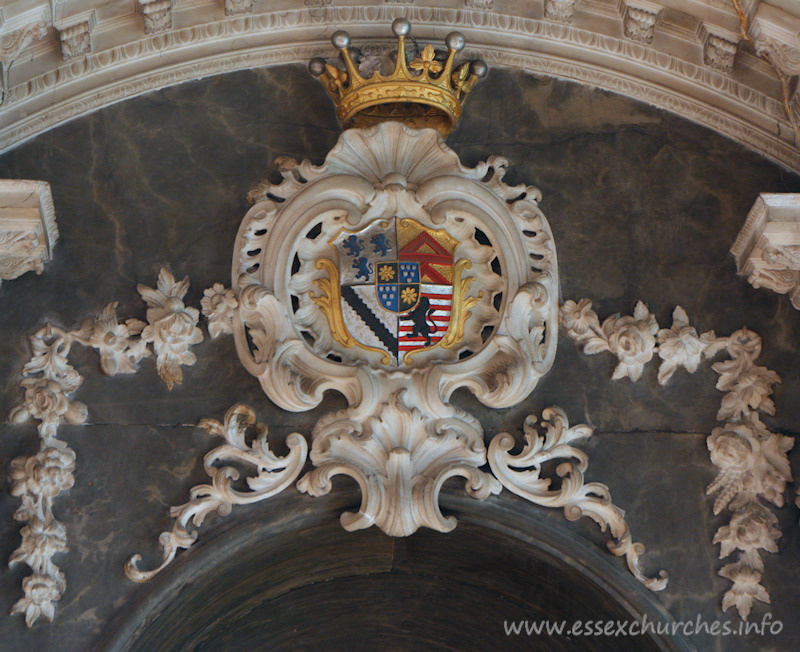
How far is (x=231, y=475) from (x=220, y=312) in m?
0.69

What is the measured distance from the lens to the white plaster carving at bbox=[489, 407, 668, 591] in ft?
16.4

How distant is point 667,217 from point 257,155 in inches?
72.3

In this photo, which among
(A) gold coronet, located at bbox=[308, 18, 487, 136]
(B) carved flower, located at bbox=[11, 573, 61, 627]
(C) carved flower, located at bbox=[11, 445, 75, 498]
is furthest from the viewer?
(A) gold coronet, located at bbox=[308, 18, 487, 136]

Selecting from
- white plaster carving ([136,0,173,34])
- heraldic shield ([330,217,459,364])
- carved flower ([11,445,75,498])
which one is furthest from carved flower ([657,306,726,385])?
white plaster carving ([136,0,173,34])

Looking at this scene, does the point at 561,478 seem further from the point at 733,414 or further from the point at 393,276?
the point at 393,276

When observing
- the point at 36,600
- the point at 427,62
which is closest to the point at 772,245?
the point at 427,62

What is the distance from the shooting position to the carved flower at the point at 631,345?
17.1ft

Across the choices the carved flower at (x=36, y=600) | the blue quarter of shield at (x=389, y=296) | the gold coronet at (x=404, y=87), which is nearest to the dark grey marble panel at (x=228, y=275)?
the carved flower at (x=36, y=600)

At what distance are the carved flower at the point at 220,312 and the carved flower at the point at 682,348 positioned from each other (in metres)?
1.79

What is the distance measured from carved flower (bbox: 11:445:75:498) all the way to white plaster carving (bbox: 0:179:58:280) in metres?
0.81

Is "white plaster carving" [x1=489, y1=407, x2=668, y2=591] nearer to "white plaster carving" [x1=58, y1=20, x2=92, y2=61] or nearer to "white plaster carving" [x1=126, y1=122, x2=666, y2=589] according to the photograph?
"white plaster carving" [x1=126, y1=122, x2=666, y2=589]

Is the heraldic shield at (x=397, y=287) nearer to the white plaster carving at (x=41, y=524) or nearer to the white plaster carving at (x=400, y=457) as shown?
the white plaster carving at (x=400, y=457)

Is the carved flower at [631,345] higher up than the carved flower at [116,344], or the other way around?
the carved flower at [631,345]

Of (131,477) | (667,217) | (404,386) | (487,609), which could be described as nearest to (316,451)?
(404,386)
